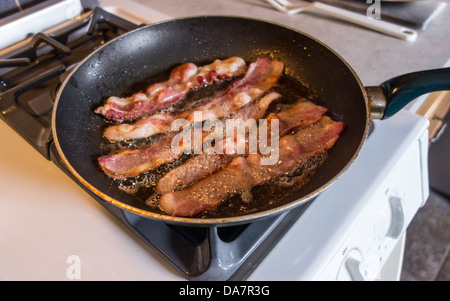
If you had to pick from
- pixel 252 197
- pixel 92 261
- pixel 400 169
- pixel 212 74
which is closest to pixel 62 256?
pixel 92 261

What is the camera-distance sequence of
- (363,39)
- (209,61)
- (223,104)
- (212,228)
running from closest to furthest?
1. (212,228)
2. (223,104)
3. (209,61)
4. (363,39)

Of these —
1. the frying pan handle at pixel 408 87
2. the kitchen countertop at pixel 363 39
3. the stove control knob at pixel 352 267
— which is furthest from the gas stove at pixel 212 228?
the kitchen countertop at pixel 363 39

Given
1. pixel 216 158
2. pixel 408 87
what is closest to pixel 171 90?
pixel 216 158

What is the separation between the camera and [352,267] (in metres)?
0.60

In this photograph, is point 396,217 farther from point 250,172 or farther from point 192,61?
point 192,61

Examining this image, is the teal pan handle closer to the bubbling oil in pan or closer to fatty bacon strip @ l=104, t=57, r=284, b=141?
the bubbling oil in pan

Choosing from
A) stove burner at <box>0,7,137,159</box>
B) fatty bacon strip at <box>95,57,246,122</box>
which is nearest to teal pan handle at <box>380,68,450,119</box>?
fatty bacon strip at <box>95,57,246,122</box>

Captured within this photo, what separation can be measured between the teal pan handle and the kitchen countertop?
0.29 metres

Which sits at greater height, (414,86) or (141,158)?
(414,86)

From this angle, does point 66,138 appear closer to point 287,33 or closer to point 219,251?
point 219,251

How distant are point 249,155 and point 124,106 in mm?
318

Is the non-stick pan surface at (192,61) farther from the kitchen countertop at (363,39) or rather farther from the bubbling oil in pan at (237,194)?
the kitchen countertop at (363,39)

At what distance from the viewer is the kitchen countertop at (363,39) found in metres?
0.97
